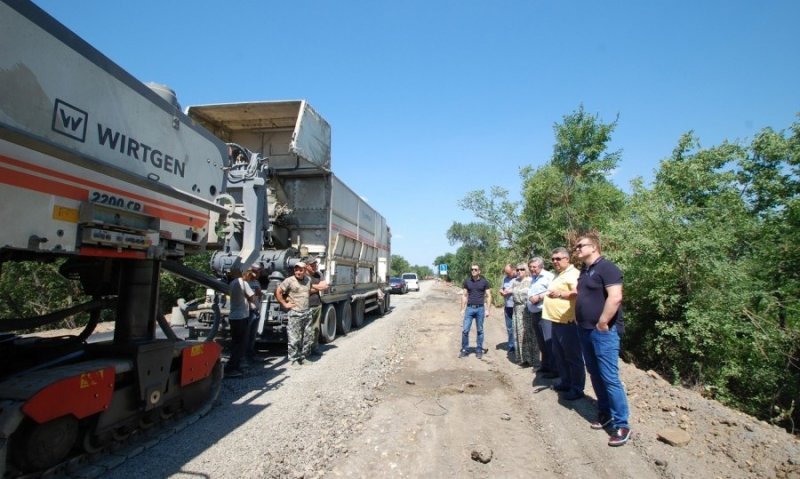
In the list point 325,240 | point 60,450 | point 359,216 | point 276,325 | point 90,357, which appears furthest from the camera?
point 359,216

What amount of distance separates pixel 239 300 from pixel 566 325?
456cm

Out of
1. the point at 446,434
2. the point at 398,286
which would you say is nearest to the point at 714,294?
the point at 446,434

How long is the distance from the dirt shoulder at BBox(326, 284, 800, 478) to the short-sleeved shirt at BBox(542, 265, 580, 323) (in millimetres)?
969

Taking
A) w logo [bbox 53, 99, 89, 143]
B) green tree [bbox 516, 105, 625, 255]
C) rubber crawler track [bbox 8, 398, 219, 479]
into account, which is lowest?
rubber crawler track [bbox 8, 398, 219, 479]

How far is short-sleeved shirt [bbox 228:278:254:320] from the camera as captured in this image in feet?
20.2

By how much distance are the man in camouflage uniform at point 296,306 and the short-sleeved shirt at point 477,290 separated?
2890 mm

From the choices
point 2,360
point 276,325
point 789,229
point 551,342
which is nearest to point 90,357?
point 2,360

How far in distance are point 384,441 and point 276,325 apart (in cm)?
412

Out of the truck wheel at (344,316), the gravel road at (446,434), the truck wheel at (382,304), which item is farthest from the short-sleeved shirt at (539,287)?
the truck wheel at (382,304)

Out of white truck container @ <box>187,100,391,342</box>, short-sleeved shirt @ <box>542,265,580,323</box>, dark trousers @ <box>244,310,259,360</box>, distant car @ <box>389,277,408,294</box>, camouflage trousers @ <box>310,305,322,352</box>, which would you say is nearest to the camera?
short-sleeved shirt @ <box>542,265,580,323</box>

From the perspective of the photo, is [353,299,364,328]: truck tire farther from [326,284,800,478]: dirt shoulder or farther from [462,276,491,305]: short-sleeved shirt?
[326,284,800,478]: dirt shoulder

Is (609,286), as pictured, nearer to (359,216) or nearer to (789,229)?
(359,216)

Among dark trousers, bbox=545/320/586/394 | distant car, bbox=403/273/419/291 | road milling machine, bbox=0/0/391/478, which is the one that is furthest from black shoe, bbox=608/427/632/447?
distant car, bbox=403/273/419/291

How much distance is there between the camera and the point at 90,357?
3.71m
